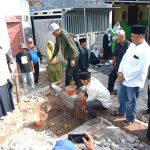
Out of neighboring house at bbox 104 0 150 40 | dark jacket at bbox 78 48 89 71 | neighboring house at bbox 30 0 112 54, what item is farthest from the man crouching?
neighboring house at bbox 104 0 150 40

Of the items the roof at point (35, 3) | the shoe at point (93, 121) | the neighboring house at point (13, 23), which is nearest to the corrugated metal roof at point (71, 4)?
the roof at point (35, 3)

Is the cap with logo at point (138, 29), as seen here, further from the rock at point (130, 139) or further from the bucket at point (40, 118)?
the bucket at point (40, 118)

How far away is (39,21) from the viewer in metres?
12.4

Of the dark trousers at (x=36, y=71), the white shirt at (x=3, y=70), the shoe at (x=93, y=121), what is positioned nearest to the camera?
the shoe at (x=93, y=121)

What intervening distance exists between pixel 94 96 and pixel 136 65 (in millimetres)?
1347

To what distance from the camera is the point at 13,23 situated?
1244 cm

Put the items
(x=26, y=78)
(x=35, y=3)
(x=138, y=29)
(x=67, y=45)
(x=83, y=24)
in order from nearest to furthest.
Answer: (x=138, y=29) < (x=67, y=45) < (x=26, y=78) < (x=83, y=24) < (x=35, y=3)

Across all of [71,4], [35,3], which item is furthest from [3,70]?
[35,3]

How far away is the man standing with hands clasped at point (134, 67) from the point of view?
14.5 feet

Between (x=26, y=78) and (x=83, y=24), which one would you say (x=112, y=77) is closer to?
(x=26, y=78)

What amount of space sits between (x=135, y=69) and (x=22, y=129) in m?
3.27

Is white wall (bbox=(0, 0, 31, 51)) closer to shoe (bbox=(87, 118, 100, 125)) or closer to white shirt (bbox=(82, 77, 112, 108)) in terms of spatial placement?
white shirt (bbox=(82, 77, 112, 108))

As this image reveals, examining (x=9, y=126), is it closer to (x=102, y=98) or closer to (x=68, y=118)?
(x=68, y=118)

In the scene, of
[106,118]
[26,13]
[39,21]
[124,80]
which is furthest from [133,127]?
[26,13]
